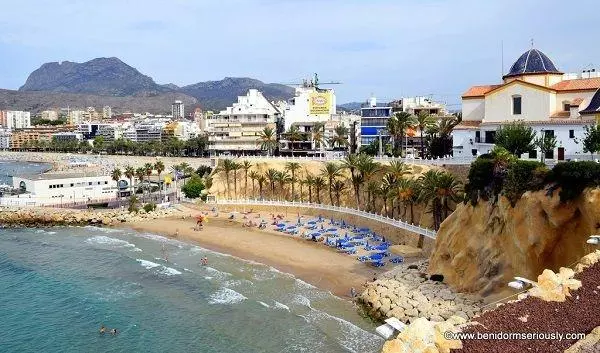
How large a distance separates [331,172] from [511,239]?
34051mm

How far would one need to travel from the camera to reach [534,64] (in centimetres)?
5516

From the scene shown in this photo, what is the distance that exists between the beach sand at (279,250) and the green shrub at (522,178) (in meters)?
14.2

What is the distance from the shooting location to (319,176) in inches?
2709

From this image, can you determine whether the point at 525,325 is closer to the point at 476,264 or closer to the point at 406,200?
the point at 476,264

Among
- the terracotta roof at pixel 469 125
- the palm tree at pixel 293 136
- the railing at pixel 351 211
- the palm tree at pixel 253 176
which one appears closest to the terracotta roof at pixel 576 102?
the terracotta roof at pixel 469 125

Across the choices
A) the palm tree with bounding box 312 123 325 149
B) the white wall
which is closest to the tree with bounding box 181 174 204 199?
the palm tree with bounding box 312 123 325 149

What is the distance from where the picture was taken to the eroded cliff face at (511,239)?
92.7 feet

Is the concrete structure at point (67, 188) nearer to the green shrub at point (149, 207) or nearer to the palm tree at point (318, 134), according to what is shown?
the green shrub at point (149, 207)

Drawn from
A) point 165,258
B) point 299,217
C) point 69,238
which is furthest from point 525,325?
point 69,238

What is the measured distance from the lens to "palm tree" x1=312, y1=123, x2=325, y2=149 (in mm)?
86681

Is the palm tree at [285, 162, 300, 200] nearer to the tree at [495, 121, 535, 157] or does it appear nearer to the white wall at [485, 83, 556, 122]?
the white wall at [485, 83, 556, 122]

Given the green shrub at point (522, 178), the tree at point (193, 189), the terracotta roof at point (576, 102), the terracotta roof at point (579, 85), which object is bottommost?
the tree at point (193, 189)

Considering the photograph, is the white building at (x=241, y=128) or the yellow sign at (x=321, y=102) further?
the yellow sign at (x=321, y=102)

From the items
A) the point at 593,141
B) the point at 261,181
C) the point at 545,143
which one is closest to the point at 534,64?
the point at 545,143
